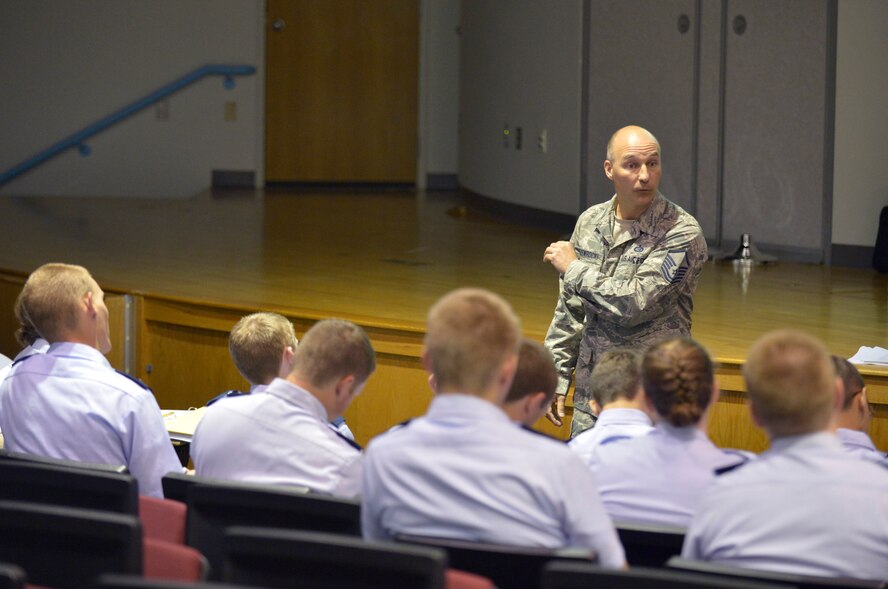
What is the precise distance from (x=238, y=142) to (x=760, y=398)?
1094 centimetres

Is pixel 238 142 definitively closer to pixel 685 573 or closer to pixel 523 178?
pixel 523 178

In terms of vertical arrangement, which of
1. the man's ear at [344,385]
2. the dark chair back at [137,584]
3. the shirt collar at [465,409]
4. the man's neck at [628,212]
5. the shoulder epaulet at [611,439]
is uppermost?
the man's neck at [628,212]

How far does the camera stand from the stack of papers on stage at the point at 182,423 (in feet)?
12.0

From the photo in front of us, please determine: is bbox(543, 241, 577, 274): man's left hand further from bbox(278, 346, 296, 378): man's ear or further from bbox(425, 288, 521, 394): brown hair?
bbox(425, 288, 521, 394): brown hair

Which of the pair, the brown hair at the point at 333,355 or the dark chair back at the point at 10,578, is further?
the brown hair at the point at 333,355

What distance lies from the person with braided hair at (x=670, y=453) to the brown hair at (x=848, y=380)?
603mm

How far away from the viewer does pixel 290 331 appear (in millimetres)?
3594

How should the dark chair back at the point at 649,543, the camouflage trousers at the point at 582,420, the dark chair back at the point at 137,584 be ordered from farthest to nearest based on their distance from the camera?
1. the camouflage trousers at the point at 582,420
2. the dark chair back at the point at 649,543
3. the dark chair back at the point at 137,584

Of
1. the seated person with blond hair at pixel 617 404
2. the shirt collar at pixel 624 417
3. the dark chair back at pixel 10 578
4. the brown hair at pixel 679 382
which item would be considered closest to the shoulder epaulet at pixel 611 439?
the seated person with blond hair at pixel 617 404

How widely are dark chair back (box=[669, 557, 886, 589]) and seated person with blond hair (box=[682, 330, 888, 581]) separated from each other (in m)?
0.06

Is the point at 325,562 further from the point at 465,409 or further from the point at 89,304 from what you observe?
the point at 89,304

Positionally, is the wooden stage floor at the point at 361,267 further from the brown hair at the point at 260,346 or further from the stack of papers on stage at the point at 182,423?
the brown hair at the point at 260,346

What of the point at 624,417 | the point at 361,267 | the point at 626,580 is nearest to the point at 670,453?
the point at 624,417

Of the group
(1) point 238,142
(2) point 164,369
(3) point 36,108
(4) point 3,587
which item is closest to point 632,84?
(2) point 164,369
